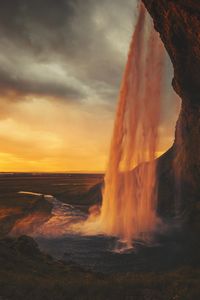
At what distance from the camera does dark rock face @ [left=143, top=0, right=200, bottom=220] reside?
26.0m

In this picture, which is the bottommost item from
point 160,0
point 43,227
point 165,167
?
point 43,227

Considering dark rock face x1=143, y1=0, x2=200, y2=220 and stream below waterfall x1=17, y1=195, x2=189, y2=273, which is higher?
dark rock face x1=143, y1=0, x2=200, y2=220

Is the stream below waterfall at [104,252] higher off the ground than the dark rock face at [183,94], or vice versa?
the dark rock face at [183,94]

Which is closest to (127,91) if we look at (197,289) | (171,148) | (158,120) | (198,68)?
(158,120)

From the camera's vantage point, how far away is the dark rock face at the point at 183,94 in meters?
26.0

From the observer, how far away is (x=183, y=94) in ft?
122

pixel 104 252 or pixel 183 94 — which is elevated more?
pixel 183 94

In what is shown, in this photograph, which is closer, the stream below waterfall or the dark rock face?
the stream below waterfall

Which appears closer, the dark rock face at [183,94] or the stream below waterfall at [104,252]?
the stream below waterfall at [104,252]

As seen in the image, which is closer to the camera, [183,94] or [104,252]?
[104,252]

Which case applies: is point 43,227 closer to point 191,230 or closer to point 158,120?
point 191,230

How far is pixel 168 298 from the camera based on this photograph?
12.0 meters

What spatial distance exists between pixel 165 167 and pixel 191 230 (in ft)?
54.8

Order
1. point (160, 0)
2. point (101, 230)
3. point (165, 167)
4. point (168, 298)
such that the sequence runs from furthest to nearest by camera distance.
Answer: point (165, 167), point (101, 230), point (160, 0), point (168, 298)
